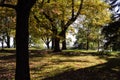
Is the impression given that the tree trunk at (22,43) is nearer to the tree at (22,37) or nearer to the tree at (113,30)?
the tree at (22,37)

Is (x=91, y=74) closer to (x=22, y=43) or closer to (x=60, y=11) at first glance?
(x=22, y=43)

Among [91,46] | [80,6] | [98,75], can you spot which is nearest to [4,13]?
[80,6]

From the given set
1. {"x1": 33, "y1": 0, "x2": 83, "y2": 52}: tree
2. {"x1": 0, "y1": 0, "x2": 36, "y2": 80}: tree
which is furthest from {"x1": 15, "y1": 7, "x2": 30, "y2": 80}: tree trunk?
{"x1": 33, "y1": 0, "x2": 83, "y2": 52}: tree

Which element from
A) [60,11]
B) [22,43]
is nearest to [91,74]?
[22,43]

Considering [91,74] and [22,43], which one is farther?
[91,74]

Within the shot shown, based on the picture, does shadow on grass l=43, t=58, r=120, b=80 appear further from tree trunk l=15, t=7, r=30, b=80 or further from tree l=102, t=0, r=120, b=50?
tree l=102, t=0, r=120, b=50

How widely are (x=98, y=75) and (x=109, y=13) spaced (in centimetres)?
2238

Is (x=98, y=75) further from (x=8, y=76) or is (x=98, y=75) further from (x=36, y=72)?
(x=8, y=76)

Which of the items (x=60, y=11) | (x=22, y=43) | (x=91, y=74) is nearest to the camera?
(x=22, y=43)

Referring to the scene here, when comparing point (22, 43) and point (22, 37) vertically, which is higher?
point (22, 37)

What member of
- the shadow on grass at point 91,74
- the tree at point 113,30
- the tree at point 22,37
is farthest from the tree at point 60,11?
the tree at point 22,37

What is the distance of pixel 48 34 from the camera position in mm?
32688

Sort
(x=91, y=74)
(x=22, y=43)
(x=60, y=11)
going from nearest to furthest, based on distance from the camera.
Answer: (x=22, y=43) → (x=91, y=74) → (x=60, y=11)

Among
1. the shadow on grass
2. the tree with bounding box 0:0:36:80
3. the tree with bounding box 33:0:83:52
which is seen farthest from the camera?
the tree with bounding box 33:0:83:52
